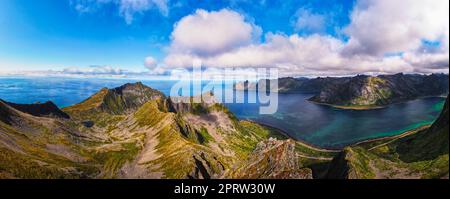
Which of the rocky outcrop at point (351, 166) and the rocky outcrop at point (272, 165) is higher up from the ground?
the rocky outcrop at point (272, 165)

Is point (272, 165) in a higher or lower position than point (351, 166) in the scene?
higher

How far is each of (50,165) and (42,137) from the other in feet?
172

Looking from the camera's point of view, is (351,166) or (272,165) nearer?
(272,165)

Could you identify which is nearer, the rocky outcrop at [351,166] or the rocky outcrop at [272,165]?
the rocky outcrop at [272,165]

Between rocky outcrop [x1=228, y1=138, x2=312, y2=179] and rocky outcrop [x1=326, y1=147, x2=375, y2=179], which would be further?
rocky outcrop [x1=326, y1=147, x2=375, y2=179]

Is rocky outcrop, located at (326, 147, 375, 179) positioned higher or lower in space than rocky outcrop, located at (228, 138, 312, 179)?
lower
